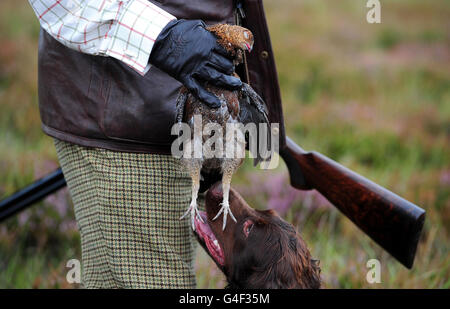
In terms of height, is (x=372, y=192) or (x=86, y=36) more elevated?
(x=86, y=36)

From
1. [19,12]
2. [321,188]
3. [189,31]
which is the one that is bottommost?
[321,188]

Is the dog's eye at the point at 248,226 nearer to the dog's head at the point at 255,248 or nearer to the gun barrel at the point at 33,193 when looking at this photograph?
the dog's head at the point at 255,248

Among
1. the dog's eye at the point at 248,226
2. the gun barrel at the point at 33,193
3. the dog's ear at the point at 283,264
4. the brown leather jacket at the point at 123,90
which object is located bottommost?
the dog's ear at the point at 283,264

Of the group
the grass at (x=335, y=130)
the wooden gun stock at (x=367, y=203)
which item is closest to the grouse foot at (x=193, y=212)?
the wooden gun stock at (x=367, y=203)

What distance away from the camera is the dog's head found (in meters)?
1.98

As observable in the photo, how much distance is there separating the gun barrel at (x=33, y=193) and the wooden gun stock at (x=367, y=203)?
4.43 ft

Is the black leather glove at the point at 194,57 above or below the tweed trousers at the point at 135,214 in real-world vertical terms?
above

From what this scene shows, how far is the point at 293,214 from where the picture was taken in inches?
163

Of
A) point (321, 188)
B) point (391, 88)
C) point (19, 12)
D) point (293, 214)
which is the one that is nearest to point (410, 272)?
point (293, 214)

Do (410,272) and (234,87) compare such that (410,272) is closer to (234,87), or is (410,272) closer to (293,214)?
(293,214)

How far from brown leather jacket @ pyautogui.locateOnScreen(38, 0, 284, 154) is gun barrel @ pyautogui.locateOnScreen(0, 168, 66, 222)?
2.23ft

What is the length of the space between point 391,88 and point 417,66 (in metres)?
0.87

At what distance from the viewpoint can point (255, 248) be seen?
201cm

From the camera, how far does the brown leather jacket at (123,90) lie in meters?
1.90
